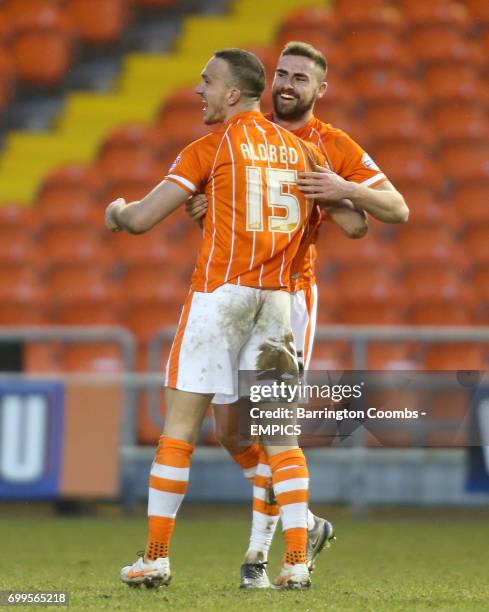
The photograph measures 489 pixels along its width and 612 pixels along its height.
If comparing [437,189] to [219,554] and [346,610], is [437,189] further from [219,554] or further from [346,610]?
[346,610]

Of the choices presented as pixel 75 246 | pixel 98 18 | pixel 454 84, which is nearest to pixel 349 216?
pixel 75 246

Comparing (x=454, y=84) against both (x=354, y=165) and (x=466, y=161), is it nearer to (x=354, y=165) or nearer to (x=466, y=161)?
(x=466, y=161)

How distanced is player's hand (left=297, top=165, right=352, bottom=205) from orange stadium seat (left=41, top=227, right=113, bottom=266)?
5323 mm

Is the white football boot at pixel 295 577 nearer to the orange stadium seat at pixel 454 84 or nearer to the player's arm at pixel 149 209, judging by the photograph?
the player's arm at pixel 149 209

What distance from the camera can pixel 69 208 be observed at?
9.73 m

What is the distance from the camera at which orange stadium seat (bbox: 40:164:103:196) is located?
32.5 feet

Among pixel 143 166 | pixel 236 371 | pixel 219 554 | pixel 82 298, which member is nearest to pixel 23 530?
pixel 219 554

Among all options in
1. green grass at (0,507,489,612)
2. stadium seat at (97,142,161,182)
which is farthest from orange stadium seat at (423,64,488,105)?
green grass at (0,507,489,612)

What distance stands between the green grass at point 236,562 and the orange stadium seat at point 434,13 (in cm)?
469

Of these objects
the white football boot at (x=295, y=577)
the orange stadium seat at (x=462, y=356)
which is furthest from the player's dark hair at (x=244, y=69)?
the orange stadium seat at (x=462, y=356)

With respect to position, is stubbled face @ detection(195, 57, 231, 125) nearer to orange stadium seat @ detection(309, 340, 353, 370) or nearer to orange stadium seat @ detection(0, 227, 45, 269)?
orange stadium seat @ detection(309, 340, 353, 370)

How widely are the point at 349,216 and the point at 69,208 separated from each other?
5833 millimetres

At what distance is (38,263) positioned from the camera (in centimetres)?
941

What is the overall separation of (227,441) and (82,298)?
15.8 ft
